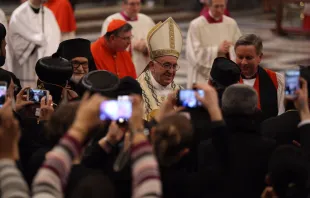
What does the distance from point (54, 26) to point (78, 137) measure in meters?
5.93

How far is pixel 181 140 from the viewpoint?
12.4 ft

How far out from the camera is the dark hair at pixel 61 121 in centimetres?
393

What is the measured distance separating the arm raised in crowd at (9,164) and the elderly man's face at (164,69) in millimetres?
2824

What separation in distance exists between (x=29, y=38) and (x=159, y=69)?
3177mm

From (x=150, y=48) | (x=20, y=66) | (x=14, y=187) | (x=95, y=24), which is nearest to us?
(x=14, y=187)

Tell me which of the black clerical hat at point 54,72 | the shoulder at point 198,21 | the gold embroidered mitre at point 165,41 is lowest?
the shoulder at point 198,21

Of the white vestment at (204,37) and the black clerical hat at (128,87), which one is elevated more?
the black clerical hat at (128,87)

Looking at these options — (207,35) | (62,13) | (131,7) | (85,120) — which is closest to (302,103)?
(85,120)

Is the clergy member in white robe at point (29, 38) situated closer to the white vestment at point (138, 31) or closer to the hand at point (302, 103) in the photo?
the white vestment at point (138, 31)

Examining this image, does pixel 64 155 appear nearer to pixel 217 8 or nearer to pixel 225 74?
pixel 225 74

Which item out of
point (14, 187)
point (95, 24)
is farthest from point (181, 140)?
point (95, 24)

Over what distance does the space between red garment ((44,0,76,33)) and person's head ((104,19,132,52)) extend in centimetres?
287

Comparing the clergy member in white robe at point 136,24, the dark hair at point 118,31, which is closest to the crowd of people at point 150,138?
the dark hair at point 118,31

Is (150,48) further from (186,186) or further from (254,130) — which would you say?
(186,186)
